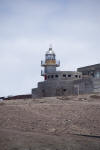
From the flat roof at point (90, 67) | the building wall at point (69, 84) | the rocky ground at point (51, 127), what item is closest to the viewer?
the rocky ground at point (51, 127)

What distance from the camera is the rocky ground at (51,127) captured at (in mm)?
14578

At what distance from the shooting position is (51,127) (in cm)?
1769

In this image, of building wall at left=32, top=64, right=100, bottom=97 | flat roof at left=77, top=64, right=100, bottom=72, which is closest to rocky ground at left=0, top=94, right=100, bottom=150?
building wall at left=32, top=64, right=100, bottom=97

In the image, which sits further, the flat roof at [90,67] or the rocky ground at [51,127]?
the flat roof at [90,67]

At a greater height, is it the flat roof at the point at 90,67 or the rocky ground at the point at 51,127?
the flat roof at the point at 90,67

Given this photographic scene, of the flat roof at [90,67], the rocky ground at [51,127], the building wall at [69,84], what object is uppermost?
the flat roof at [90,67]

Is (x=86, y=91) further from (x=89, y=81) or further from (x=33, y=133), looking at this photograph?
(x=33, y=133)

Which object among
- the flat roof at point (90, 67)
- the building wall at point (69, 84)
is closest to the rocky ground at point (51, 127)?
the building wall at point (69, 84)

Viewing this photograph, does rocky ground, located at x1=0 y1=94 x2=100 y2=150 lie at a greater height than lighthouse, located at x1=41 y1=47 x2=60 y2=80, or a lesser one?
lesser

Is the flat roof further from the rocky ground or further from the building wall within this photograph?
the rocky ground

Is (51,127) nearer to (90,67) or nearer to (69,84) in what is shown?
(69,84)

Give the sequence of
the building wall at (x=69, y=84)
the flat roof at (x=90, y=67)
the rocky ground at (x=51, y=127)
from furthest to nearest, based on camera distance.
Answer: the flat roof at (x=90, y=67) < the building wall at (x=69, y=84) < the rocky ground at (x=51, y=127)

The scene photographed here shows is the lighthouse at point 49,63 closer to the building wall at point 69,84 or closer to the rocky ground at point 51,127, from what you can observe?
the building wall at point 69,84

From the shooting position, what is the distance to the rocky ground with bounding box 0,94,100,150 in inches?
574
